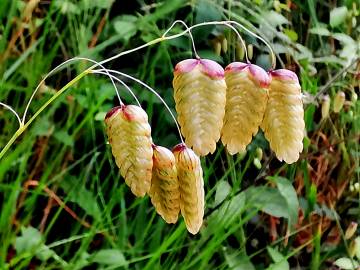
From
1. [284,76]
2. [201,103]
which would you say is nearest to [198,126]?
[201,103]

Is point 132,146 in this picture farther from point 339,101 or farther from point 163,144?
point 163,144

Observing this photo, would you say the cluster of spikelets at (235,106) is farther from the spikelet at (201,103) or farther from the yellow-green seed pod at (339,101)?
the yellow-green seed pod at (339,101)

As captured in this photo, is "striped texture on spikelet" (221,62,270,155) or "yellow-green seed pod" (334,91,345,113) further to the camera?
"yellow-green seed pod" (334,91,345,113)

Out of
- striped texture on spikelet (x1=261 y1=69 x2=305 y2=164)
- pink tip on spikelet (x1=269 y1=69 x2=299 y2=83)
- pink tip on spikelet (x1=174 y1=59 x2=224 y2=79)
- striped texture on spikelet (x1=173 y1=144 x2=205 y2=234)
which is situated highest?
pink tip on spikelet (x1=174 y1=59 x2=224 y2=79)

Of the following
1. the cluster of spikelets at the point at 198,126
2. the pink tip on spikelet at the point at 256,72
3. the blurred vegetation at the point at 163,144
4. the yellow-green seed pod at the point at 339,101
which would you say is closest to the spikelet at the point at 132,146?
the cluster of spikelets at the point at 198,126

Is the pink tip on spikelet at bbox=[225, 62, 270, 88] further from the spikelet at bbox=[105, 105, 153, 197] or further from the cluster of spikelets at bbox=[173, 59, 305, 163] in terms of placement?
the spikelet at bbox=[105, 105, 153, 197]

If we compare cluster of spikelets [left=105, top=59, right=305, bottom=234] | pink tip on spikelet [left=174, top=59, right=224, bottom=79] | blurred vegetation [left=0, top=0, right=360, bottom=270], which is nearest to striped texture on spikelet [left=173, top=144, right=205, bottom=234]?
cluster of spikelets [left=105, top=59, right=305, bottom=234]

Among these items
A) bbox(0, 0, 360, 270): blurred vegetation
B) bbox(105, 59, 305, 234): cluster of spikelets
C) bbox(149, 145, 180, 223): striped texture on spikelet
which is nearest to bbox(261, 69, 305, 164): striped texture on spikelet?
bbox(105, 59, 305, 234): cluster of spikelets

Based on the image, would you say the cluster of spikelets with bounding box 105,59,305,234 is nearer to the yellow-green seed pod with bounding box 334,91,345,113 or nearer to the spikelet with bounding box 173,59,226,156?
the spikelet with bounding box 173,59,226,156

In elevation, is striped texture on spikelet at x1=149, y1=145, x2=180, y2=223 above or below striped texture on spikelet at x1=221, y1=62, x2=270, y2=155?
below
